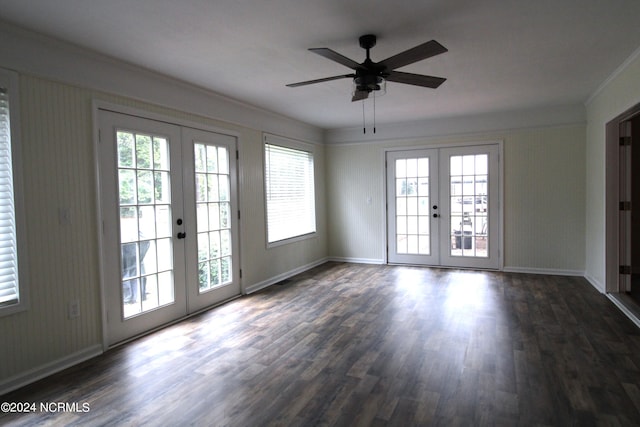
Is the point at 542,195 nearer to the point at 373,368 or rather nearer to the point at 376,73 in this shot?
the point at 376,73

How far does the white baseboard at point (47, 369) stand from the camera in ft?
8.66

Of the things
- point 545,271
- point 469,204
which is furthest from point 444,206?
point 545,271

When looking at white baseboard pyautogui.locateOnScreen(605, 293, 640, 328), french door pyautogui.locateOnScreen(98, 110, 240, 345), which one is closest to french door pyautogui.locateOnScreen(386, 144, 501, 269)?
white baseboard pyautogui.locateOnScreen(605, 293, 640, 328)

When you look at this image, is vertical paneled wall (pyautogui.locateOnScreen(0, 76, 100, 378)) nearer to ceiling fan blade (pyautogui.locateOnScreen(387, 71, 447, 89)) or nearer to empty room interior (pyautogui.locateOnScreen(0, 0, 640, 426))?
empty room interior (pyautogui.locateOnScreen(0, 0, 640, 426))

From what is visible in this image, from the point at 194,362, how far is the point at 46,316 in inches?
45.1

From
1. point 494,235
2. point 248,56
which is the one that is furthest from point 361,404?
point 494,235

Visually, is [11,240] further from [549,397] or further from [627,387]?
[627,387]

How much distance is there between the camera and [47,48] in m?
2.86

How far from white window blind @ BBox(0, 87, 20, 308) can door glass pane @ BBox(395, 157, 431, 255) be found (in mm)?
5400

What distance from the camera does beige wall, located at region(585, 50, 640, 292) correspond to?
363 cm

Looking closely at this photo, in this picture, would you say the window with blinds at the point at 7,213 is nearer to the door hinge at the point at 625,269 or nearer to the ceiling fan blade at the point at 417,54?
the ceiling fan blade at the point at 417,54

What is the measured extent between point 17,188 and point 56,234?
44cm

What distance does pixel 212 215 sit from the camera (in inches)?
179

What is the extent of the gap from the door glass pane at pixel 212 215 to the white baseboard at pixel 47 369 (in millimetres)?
1324
